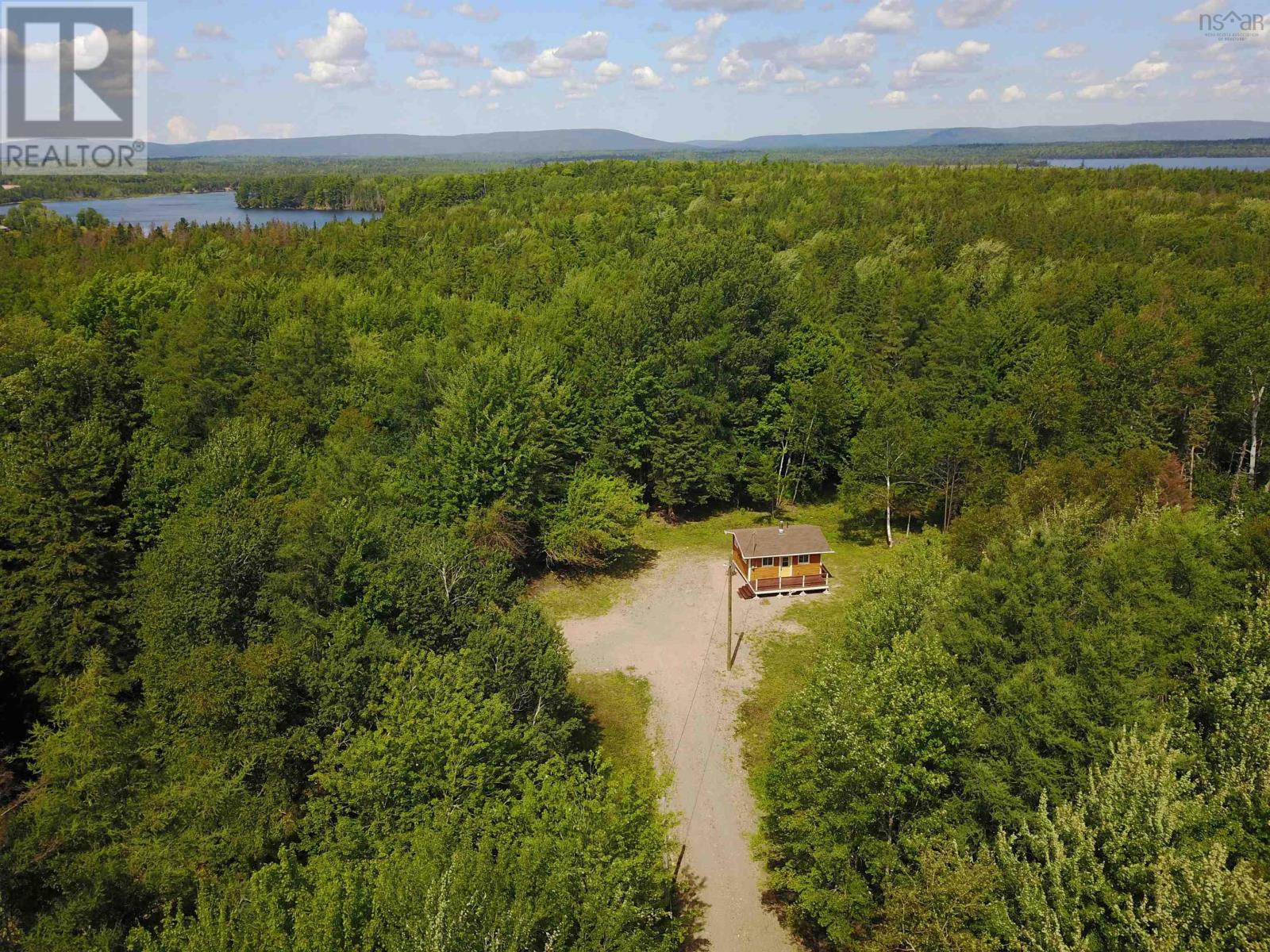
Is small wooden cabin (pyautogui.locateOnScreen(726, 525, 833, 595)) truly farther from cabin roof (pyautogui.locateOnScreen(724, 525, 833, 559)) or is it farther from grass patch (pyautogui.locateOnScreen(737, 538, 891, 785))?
grass patch (pyautogui.locateOnScreen(737, 538, 891, 785))

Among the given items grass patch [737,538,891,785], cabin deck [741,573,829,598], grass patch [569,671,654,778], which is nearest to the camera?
grass patch [569,671,654,778]

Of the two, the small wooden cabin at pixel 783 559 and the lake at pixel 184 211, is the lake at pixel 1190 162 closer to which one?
the lake at pixel 184 211

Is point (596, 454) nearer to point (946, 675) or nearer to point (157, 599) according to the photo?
point (157, 599)

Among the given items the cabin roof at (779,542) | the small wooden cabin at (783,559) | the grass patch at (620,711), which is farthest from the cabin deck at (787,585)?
the grass patch at (620,711)

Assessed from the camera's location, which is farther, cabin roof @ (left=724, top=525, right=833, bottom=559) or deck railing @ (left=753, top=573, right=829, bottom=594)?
deck railing @ (left=753, top=573, right=829, bottom=594)

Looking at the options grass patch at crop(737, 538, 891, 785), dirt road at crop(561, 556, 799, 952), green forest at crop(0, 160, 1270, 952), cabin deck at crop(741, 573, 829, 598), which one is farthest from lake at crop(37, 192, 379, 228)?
cabin deck at crop(741, 573, 829, 598)

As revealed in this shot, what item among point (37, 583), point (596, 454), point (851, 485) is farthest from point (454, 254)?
point (37, 583)

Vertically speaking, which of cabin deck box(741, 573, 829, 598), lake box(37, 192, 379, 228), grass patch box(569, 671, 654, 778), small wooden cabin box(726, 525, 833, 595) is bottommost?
grass patch box(569, 671, 654, 778)
